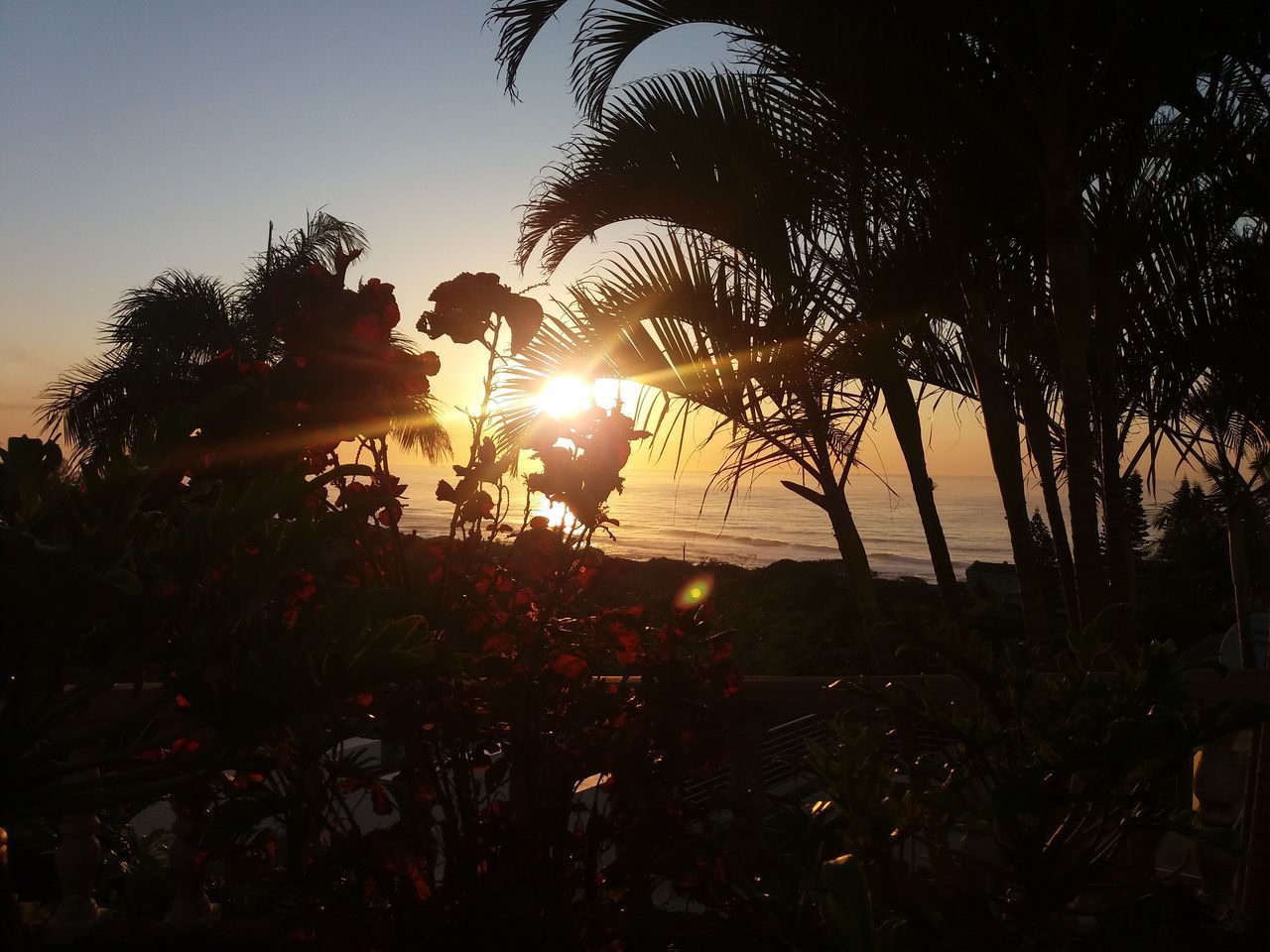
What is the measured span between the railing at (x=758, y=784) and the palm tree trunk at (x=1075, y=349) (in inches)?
40.5

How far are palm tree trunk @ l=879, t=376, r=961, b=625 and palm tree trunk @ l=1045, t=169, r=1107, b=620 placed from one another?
0.80m

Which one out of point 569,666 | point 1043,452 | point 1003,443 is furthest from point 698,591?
point 1043,452

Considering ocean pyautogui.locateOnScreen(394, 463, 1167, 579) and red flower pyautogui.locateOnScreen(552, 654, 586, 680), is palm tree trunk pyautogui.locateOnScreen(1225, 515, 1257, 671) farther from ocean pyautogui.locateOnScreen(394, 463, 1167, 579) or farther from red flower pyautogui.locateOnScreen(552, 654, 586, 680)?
ocean pyautogui.locateOnScreen(394, 463, 1167, 579)

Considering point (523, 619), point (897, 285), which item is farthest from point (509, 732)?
point (897, 285)

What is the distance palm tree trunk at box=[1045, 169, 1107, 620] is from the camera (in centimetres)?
305

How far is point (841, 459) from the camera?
396 centimetres

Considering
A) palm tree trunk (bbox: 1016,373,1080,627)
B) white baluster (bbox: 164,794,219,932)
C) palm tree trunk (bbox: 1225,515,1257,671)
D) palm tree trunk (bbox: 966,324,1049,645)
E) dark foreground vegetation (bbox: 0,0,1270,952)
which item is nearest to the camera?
dark foreground vegetation (bbox: 0,0,1270,952)

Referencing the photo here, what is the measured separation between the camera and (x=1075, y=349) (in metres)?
3.14

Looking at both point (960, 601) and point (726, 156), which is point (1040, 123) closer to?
point (726, 156)

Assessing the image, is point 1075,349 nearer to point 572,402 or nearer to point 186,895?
point 572,402

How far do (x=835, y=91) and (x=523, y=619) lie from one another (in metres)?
2.48

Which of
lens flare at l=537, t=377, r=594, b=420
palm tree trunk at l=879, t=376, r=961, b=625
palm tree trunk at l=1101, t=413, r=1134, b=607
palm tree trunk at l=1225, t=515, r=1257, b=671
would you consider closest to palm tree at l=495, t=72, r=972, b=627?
palm tree trunk at l=879, t=376, r=961, b=625

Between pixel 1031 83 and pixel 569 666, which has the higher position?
pixel 1031 83

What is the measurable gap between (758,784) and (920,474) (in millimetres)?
2505
